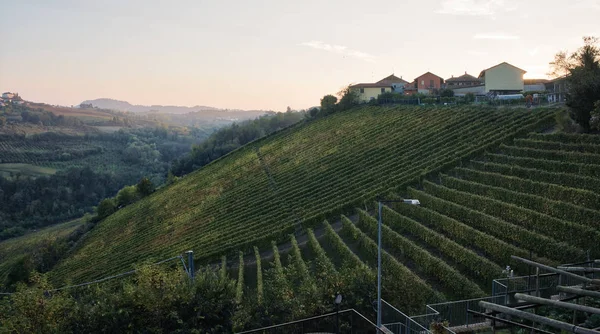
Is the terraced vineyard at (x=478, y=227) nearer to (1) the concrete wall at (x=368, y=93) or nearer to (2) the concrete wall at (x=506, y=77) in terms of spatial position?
(2) the concrete wall at (x=506, y=77)

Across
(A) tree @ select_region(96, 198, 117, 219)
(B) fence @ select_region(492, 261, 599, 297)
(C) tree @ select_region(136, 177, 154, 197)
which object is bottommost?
(A) tree @ select_region(96, 198, 117, 219)

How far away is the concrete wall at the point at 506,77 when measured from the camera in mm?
62062

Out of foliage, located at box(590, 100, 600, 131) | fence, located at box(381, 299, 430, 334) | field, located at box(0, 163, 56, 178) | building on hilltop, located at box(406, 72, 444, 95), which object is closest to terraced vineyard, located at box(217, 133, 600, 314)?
foliage, located at box(590, 100, 600, 131)

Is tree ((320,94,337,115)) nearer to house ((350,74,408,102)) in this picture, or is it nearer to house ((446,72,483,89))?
house ((350,74,408,102))

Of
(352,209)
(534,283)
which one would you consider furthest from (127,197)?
(534,283)

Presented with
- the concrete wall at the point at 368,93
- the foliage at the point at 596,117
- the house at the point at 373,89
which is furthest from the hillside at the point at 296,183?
the house at the point at 373,89

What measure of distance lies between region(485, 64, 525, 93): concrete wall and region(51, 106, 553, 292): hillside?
12842mm

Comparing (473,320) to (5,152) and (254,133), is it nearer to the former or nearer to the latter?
(254,133)

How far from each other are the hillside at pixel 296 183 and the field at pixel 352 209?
174mm

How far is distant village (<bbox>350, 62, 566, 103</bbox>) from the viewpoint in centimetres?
6212

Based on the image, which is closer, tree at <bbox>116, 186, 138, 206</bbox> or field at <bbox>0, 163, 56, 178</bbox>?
tree at <bbox>116, 186, 138, 206</bbox>

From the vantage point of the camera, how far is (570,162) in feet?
82.8

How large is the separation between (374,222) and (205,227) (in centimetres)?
2270

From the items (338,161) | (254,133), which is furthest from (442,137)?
(254,133)
